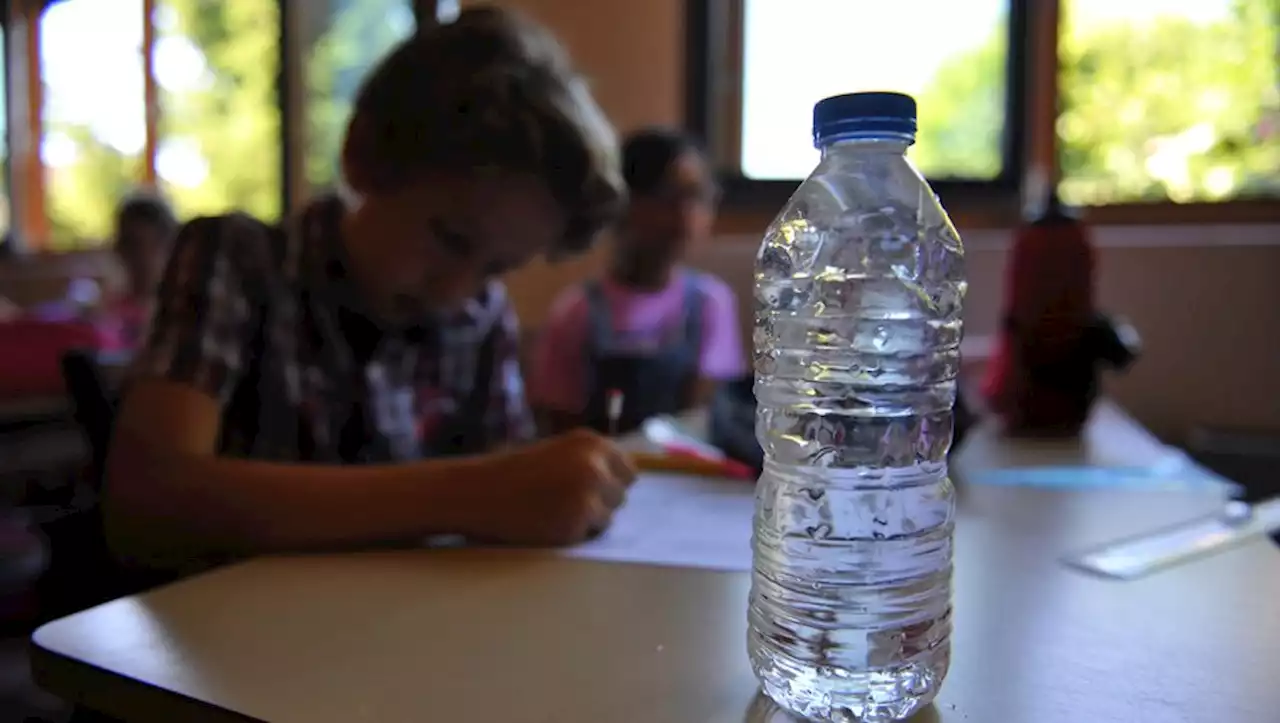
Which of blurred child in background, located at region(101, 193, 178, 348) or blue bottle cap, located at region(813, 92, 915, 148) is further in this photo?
blurred child in background, located at region(101, 193, 178, 348)

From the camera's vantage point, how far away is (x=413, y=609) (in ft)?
2.13

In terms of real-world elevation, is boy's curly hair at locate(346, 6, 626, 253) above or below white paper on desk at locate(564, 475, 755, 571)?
above

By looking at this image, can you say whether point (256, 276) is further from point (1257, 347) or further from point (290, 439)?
point (1257, 347)

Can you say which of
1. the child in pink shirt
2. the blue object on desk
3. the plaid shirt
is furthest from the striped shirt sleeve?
the child in pink shirt

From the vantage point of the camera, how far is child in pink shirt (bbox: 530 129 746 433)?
2.08 m

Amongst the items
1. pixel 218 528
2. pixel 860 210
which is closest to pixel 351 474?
pixel 218 528

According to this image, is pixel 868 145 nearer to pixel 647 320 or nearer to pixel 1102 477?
pixel 1102 477

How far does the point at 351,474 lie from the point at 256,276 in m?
0.33

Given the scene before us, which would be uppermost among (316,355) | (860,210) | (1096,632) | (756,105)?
(756,105)

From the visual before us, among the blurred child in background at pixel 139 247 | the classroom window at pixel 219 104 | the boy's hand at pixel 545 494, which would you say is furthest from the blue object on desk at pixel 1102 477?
the classroom window at pixel 219 104

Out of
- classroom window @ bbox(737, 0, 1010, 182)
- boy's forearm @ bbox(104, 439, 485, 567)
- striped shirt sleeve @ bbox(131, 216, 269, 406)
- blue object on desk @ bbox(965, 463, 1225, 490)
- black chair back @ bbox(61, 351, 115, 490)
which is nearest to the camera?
boy's forearm @ bbox(104, 439, 485, 567)

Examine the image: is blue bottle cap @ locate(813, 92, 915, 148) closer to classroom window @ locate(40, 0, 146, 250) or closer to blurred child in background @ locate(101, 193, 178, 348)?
blurred child in background @ locate(101, 193, 178, 348)

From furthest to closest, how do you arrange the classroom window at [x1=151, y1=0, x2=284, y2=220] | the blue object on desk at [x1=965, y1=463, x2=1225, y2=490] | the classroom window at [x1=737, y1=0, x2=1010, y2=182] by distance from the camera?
the classroom window at [x1=151, y1=0, x2=284, y2=220] < the classroom window at [x1=737, y1=0, x2=1010, y2=182] < the blue object on desk at [x1=965, y1=463, x2=1225, y2=490]

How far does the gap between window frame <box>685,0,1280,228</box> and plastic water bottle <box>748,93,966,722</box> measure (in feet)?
6.53
